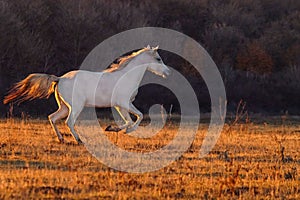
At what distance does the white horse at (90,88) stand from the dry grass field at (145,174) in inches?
25.0

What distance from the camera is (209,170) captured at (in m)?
10.9

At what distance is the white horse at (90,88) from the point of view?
567 inches

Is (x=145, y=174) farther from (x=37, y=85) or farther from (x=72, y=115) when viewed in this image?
(x=37, y=85)

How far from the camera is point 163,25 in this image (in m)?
49.7

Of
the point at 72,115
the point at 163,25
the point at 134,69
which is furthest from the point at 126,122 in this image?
the point at 163,25

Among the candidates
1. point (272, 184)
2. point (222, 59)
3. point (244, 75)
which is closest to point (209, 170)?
point (272, 184)

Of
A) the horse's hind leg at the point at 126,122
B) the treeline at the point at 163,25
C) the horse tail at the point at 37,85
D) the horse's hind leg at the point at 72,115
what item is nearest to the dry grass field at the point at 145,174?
the horse's hind leg at the point at 126,122

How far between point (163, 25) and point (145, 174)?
40.2 meters

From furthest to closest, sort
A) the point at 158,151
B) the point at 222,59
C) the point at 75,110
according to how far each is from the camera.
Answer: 1. the point at 222,59
2. the point at 75,110
3. the point at 158,151

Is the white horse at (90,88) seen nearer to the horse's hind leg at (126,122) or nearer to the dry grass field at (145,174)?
the horse's hind leg at (126,122)

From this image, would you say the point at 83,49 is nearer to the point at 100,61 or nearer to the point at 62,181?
the point at 100,61

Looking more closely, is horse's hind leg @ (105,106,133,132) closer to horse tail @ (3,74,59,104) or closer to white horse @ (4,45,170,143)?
white horse @ (4,45,170,143)

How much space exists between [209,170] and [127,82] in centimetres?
492

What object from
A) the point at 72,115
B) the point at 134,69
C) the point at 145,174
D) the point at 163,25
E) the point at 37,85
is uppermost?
the point at 163,25
